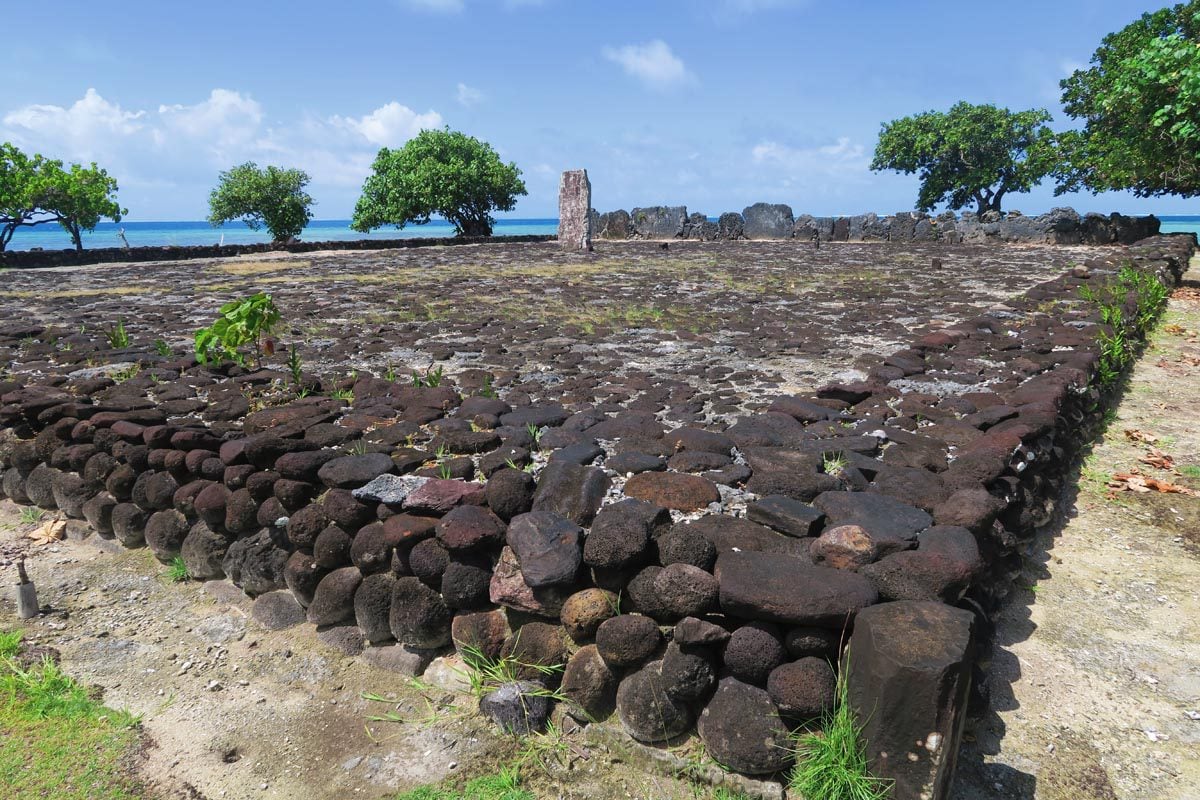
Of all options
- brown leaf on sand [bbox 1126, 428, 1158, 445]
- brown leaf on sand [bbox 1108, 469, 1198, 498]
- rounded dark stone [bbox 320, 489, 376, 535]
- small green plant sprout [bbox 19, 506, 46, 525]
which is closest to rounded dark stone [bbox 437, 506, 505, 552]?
rounded dark stone [bbox 320, 489, 376, 535]

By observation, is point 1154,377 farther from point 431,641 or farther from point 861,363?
point 431,641

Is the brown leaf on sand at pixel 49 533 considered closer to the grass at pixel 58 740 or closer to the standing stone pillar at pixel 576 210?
the grass at pixel 58 740

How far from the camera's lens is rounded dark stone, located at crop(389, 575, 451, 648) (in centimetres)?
322

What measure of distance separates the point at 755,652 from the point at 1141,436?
500 cm

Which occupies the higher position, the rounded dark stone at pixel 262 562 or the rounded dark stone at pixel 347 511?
the rounded dark stone at pixel 347 511

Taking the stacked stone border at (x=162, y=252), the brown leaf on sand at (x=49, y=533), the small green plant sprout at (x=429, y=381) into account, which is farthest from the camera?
the stacked stone border at (x=162, y=252)

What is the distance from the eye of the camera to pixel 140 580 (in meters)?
4.22

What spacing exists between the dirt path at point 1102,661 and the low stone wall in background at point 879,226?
20290mm

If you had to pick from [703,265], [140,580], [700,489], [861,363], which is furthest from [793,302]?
[140,580]

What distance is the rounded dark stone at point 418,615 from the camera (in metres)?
3.22

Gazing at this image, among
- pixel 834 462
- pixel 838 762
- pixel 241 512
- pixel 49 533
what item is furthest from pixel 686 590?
pixel 49 533

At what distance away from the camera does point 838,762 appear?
2.30 meters

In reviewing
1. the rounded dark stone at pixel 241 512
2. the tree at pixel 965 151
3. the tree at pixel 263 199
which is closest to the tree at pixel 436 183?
the tree at pixel 263 199

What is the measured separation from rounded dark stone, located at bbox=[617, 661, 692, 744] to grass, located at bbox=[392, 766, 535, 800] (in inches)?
16.9
